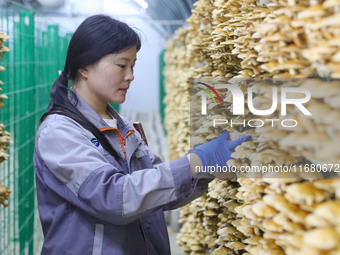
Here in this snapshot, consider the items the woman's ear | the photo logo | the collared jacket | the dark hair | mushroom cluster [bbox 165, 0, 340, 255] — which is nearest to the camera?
mushroom cluster [bbox 165, 0, 340, 255]

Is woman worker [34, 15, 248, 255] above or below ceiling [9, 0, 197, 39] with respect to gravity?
below

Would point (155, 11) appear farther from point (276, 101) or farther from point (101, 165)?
point (276, 101)

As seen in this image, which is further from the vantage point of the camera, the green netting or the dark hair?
the green netting

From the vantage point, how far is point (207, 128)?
314cm

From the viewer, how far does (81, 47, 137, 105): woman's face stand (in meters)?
2.72

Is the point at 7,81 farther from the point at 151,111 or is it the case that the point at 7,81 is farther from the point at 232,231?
the point at 151,111

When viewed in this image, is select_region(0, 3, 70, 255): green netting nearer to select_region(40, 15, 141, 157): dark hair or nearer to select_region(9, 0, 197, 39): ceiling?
select_region(9, 0, 197, 39): ceiling

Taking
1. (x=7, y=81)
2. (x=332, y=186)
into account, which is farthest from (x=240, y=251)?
(x=7, y=81)

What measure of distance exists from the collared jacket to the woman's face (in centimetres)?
13

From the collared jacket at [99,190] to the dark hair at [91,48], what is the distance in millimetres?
60

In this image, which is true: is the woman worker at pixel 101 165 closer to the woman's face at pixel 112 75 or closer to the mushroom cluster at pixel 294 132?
the woman's face at pixel 112 75

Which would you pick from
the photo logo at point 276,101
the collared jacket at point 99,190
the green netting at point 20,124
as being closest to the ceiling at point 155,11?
the green netting at point 20,124

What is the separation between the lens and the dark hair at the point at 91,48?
2.70 metres

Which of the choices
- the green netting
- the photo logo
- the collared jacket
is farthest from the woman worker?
the green netting
